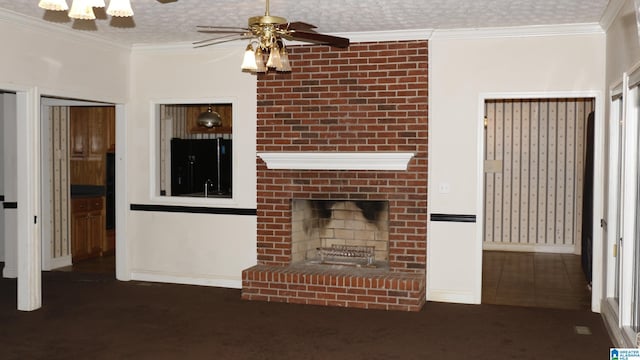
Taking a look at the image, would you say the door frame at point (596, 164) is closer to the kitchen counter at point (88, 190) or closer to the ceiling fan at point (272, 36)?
the ceiling fan at point (272, 36)

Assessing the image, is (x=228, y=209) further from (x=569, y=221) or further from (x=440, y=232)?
(x=569, y=221)

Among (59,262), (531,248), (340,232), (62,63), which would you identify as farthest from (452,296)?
(59,262)

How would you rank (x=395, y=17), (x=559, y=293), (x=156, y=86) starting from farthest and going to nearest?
(x=156, y=86) → (x=559, y=293) → (x=395, y=17)

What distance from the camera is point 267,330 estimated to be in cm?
495

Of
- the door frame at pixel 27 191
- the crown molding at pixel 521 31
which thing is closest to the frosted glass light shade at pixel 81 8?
the door frame at pixel 27 191

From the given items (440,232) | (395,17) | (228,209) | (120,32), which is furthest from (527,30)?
(120,32)

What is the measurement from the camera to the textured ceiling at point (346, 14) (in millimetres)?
4797

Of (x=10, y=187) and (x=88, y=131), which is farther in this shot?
(x=88, y=131)

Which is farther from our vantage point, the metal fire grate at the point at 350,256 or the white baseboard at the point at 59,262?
the white baseboard at the point at 59,262

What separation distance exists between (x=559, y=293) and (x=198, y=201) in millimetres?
3589

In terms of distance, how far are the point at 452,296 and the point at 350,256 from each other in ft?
3.36

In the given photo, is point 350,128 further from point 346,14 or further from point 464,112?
point 346,14

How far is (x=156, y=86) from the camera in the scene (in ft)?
22.0

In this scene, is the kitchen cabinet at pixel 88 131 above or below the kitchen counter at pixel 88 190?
above
